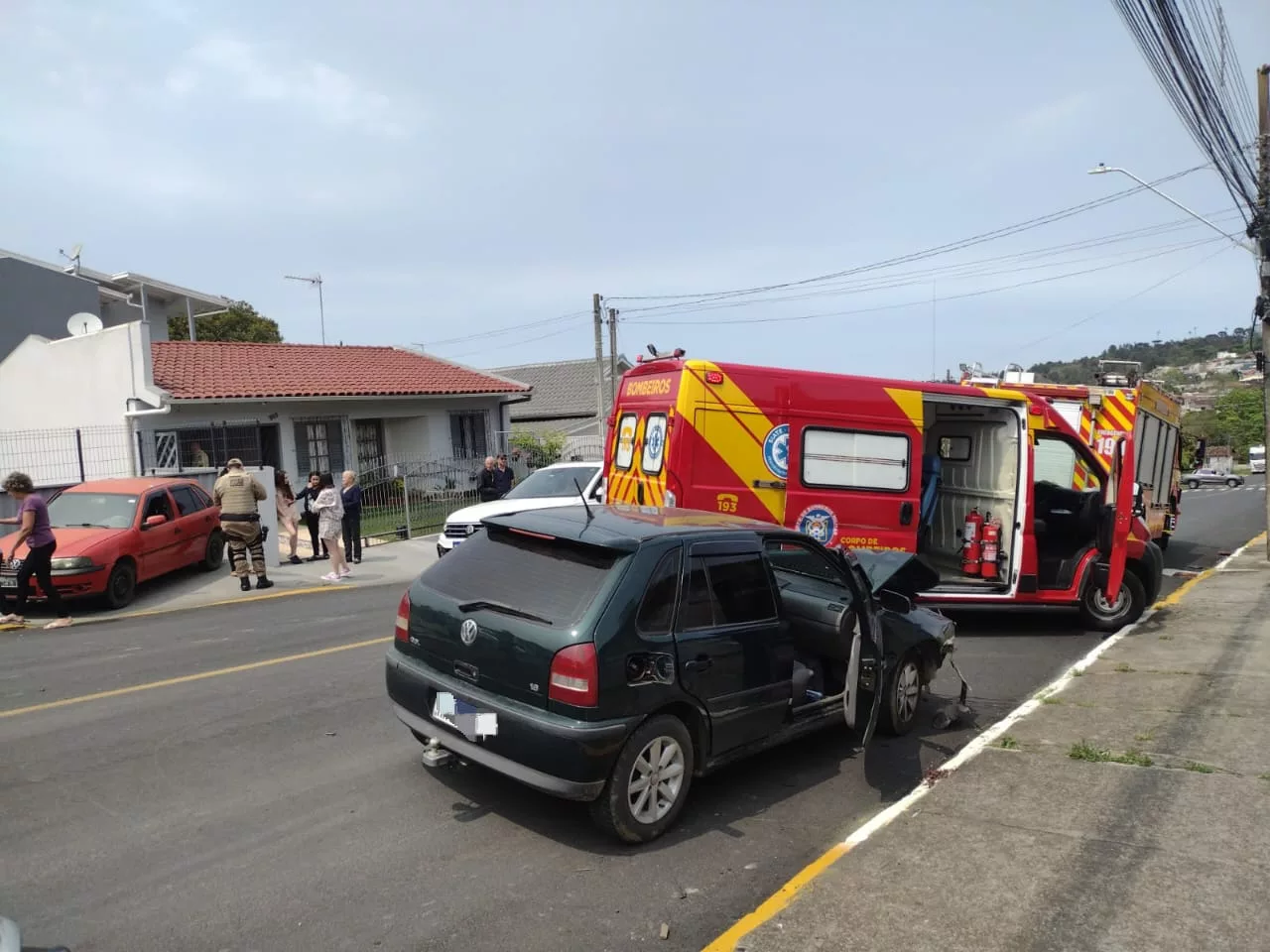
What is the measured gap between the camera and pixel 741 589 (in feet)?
17.1

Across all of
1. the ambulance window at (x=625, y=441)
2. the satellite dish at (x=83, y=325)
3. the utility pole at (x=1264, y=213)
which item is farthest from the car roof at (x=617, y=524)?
the satellite dish at (x=83, y=325)

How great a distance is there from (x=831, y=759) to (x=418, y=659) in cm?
266

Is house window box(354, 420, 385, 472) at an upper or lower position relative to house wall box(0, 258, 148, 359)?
lower

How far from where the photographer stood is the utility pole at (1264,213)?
654 inches

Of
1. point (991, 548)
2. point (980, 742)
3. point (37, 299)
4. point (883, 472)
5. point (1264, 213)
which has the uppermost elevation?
point (37, 299)

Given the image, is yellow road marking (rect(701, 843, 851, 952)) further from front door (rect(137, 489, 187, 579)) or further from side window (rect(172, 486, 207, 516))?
side window (rect(172, 486, 207, 516))

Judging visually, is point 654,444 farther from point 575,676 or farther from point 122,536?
point 122,536

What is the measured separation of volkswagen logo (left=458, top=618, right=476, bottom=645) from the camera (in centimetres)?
477

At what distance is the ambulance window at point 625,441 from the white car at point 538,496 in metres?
2.80

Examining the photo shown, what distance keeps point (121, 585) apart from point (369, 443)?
1397cm

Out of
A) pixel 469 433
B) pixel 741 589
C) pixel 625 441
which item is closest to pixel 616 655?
pixel 741 589

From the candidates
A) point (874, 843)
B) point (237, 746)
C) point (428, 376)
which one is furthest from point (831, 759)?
point (428, 376)

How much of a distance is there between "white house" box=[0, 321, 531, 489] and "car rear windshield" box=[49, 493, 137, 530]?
12.4 ft

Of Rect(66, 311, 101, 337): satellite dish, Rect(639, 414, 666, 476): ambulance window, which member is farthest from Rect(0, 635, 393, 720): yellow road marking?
Rect(66, 311, 101, 337): satellite dish
